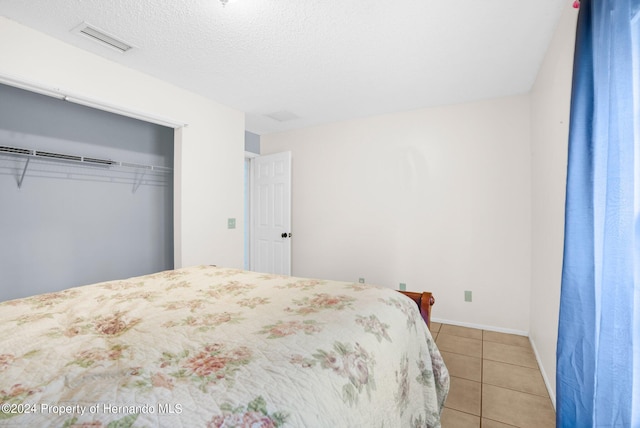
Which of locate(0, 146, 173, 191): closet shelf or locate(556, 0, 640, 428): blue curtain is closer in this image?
locate(556, 0, 640, 428): blue curtain

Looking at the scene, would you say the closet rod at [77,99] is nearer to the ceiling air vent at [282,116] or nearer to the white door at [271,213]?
the ceiling air vent at [282,116]

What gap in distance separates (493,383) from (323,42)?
2.67m

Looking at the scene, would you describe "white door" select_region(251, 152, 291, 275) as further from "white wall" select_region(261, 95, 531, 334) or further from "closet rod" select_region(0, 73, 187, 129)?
"closet rod" select_region(0, 73, 187, 129)

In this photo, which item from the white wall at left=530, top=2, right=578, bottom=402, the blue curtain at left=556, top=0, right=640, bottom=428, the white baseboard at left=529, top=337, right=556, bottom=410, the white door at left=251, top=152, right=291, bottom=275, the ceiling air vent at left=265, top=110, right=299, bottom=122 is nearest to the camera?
the blue curtain at left=556, top=0, right=640, bottom=428

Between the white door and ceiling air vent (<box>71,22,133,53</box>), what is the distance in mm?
2183

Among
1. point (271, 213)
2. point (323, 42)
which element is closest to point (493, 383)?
point (323, 42)

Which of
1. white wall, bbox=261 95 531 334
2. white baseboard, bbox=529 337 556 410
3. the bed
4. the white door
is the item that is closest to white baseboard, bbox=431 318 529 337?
white wall, bbox=261 95 531 334

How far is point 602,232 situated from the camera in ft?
3.25

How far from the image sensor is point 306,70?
2.50 m

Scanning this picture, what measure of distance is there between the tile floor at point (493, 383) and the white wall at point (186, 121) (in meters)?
2.43

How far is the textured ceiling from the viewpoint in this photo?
1740 mm

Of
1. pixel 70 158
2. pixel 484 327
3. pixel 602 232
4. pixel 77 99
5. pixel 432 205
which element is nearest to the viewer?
pixel 602 232

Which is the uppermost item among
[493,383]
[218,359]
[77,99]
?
[77,99]

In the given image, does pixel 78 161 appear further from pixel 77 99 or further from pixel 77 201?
pixel 77 99
